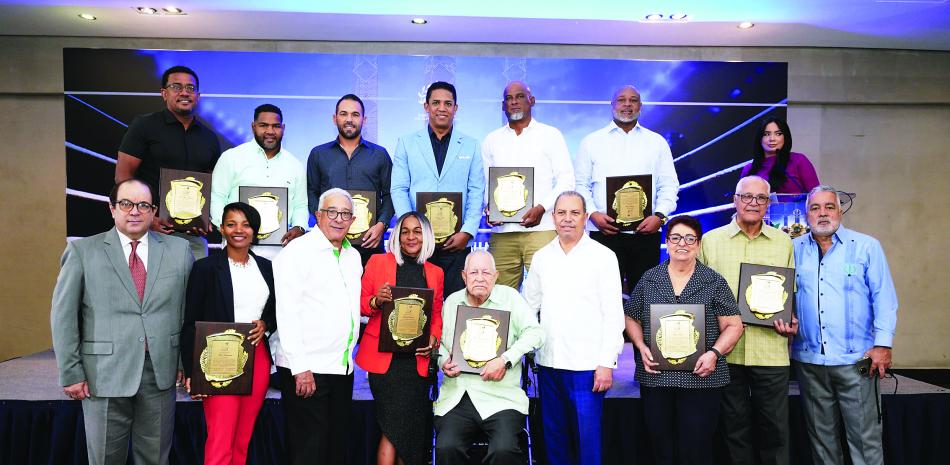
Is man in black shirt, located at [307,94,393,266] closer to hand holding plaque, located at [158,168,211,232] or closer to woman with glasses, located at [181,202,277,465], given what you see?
hand holding plaque, located at [158,168,211,232]

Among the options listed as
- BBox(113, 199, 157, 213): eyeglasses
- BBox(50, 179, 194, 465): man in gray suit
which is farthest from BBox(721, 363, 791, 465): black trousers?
BBox(113, 199, 157, 213): eyeglasses

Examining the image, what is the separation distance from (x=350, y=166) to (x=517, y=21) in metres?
2.75

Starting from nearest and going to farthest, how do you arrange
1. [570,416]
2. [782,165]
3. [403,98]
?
[570,416], [782,165], [403,98]

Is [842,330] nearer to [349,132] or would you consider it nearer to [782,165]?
[782,165]

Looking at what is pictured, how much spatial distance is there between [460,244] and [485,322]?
857mm

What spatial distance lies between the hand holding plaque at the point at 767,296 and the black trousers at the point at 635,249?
0.88 m

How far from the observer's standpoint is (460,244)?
4.25 metres

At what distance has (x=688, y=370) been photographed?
3510mm

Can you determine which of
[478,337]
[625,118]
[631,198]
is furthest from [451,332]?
[625,118]

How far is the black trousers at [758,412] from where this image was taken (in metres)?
3.79

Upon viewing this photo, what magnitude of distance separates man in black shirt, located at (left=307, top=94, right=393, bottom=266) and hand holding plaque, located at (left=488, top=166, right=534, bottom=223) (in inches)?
28.5

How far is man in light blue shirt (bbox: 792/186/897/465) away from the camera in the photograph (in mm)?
3816

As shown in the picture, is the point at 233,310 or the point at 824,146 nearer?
the point at 233,310

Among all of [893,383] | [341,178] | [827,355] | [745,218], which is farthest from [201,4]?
[893,383]
